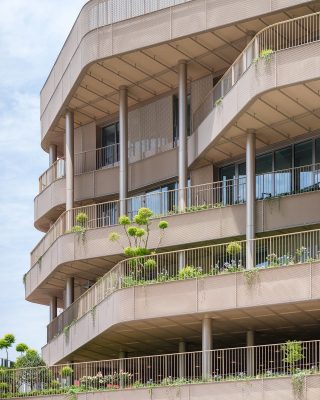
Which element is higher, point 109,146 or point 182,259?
point 109,146

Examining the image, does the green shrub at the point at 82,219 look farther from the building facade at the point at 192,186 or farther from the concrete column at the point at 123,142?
the concrete column at the point at 123,142

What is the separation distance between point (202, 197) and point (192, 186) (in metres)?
1.05

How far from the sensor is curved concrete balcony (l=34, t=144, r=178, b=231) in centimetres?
5872

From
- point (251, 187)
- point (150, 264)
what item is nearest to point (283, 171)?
point (251, 187)

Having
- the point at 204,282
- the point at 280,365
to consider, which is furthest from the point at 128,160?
the point at 280,365

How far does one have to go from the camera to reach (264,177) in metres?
53.0

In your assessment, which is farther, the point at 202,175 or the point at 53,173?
the point at 53,173

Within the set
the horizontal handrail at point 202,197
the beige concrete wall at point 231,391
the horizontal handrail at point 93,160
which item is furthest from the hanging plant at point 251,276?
the horizontal handrail at point 93,160

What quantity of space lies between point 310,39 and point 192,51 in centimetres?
673

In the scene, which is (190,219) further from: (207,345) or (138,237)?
(207,345)

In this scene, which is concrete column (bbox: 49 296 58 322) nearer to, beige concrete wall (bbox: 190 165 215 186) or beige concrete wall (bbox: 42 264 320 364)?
beige concrete wall (bbox: 42 264 320 364)

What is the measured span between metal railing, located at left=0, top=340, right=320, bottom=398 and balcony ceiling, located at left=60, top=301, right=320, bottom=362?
40.8 inches

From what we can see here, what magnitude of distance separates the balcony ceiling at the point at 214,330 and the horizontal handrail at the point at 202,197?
17.0 ft

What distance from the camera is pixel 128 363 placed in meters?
52.6
